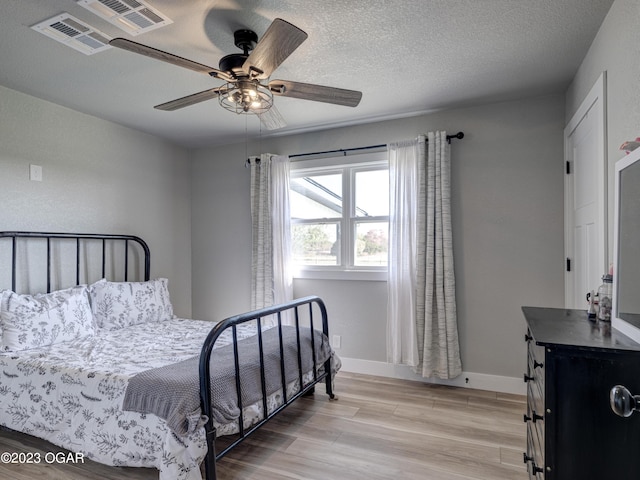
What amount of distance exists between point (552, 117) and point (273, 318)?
3.03 metres

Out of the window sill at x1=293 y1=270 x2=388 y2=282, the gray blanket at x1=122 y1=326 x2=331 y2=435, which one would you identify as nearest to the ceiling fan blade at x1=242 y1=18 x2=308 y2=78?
the gray blanket at x1=122 y1=326 x2=331 y2=435

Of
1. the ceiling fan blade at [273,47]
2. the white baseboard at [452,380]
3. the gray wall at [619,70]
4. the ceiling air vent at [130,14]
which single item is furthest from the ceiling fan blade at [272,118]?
the white baseboard at [452,380]

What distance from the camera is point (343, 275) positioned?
3684mm

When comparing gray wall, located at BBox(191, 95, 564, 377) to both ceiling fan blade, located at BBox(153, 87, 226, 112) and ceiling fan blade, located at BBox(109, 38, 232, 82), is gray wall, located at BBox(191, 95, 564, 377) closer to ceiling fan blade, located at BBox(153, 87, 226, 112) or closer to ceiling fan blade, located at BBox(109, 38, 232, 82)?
ceiling fan blade, located at BBox(153, 87, 226, 112)

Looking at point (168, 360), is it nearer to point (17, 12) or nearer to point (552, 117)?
point (17, 12)

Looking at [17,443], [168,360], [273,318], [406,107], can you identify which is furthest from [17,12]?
[273,318]

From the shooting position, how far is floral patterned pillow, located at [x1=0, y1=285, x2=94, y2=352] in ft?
7.98

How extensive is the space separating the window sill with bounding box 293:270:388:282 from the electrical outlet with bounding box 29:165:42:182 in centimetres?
236

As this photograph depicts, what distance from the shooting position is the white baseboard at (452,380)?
10.1 feet

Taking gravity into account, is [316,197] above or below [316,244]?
above

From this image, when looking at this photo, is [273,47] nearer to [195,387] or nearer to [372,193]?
[195,387]

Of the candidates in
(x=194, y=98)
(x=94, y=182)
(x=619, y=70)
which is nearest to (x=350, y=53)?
(x=194, y=98)

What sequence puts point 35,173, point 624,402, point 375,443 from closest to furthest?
point 624,402 → point 375,443 → point 35,173

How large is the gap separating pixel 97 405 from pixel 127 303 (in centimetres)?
146
